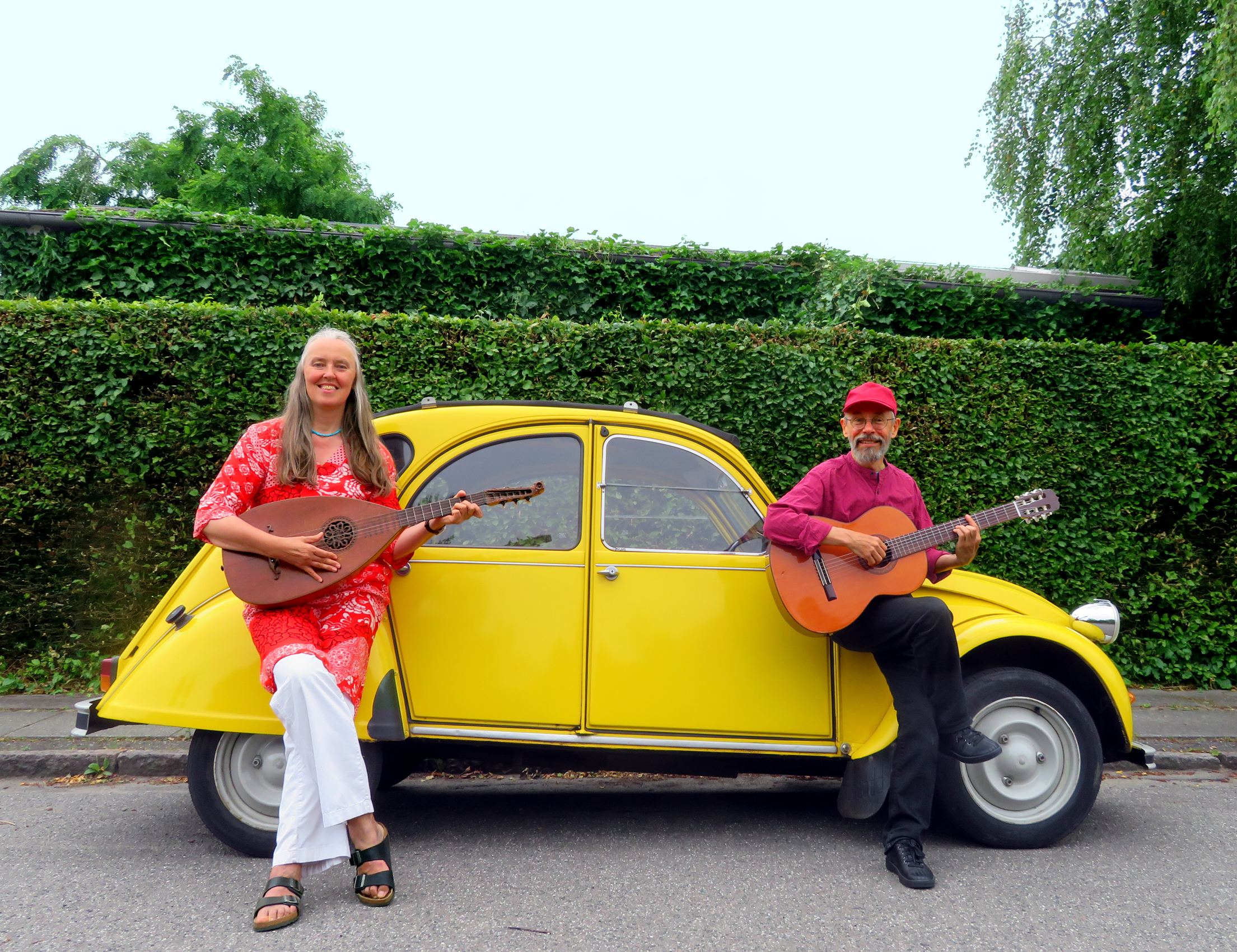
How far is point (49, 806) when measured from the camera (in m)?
4.56

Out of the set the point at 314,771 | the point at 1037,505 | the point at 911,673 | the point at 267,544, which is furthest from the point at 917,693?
the point at 267,544

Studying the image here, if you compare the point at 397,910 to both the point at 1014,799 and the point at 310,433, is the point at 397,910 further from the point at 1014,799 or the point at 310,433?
the point at 1014,799

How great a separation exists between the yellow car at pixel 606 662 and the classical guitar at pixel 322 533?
1.12 feet

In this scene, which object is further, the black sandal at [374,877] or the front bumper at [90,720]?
the front bumper at [90,720]

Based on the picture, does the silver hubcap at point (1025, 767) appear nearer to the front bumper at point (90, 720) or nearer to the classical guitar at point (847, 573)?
the classical guitar at point (847, 573)

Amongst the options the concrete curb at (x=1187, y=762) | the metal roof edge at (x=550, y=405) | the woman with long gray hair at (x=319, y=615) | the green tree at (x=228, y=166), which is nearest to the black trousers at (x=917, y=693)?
the metal roof edge at (x=550, y=405)

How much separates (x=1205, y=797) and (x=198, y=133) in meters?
29.1

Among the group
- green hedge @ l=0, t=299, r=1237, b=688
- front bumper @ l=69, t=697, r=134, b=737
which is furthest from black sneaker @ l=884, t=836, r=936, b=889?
green hedge @ l=0, t=299, r=1237, b=688

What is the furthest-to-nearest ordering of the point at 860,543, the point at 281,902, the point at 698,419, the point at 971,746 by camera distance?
the point at 698,419 → the point at 860,543 → the point at 971,746 → the point at 281,902

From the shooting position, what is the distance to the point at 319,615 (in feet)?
11.4

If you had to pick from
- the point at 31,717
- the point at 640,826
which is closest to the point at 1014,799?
the point at 640,826

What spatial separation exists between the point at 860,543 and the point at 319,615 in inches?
85.7

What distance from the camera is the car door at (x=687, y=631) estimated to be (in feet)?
12.4

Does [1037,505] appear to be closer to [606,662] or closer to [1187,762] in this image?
[606,662]
